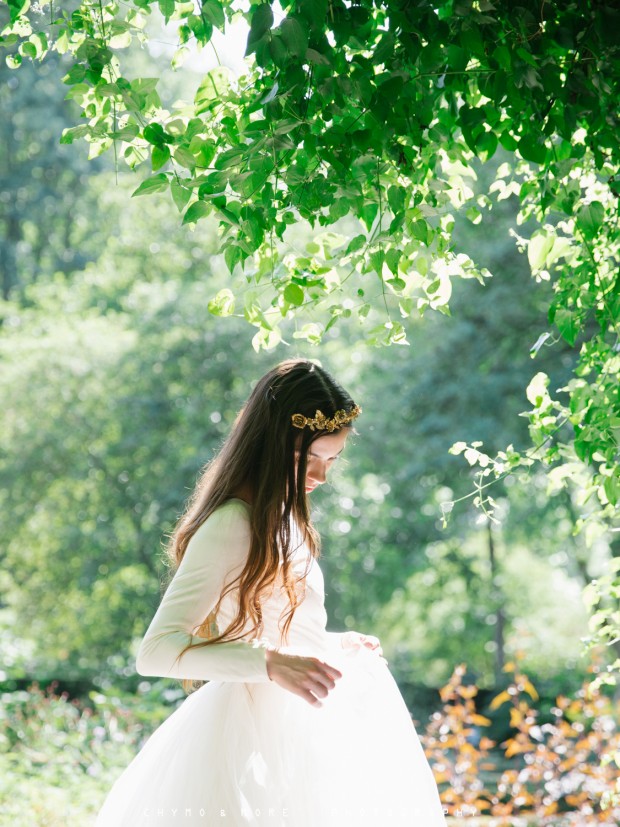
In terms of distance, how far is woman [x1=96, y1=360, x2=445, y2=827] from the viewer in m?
1.76

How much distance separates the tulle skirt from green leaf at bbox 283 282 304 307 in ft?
2.69

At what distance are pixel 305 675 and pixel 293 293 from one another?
2.58ft

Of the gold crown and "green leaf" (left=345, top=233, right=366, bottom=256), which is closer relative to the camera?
"green leaf" (left=345, top=233, right=366, bottom=256)

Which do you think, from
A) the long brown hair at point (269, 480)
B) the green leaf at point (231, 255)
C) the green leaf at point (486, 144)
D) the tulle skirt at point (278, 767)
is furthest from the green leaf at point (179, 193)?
the tulle skirt at point (278, 767)

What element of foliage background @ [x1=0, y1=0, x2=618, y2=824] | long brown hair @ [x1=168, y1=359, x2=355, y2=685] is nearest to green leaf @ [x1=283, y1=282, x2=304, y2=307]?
long brown hair @ [x1=168, y1=359, x2=355, y2=685]

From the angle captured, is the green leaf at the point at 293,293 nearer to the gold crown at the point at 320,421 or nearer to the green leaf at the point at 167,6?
the gold crown at the point at 320,421

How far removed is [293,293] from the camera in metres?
1.99

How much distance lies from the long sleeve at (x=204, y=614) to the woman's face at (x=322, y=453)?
0.80ft

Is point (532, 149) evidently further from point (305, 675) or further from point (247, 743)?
point (247, 743)

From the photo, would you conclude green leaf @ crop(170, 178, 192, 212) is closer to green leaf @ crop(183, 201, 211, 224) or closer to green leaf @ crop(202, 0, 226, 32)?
green leaf @ crop(183, 201, 211, 224)

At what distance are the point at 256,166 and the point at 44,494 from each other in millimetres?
8088

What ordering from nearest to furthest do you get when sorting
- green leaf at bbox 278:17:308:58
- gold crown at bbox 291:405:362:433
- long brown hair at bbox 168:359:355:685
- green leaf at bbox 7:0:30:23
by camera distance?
green leaf at bbox 278:17:308:58, green leaf at bbox 7:0:30:23, long brown hair at bbox 168:359:355:685, gold crown at bbox 291:405:362:433

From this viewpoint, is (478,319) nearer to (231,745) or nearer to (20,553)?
(20,553)

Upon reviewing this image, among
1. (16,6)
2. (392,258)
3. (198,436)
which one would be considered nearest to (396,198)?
(392,258)
